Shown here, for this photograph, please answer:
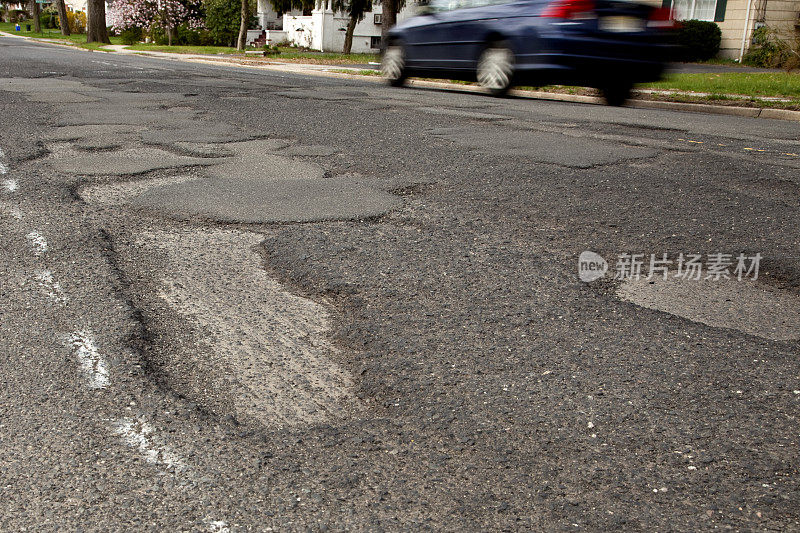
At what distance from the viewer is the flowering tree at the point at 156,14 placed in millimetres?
44312

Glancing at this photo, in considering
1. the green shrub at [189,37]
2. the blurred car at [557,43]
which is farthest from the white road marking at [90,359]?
the green shrub at [189,37]

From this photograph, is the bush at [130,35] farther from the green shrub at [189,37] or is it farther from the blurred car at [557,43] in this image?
the blurred car at [557,43]

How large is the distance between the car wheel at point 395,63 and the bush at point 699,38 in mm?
17698

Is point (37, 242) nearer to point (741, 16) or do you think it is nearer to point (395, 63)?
point (395, 63)

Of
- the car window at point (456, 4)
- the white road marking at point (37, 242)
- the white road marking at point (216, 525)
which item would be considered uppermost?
the car window at point (456, 4)

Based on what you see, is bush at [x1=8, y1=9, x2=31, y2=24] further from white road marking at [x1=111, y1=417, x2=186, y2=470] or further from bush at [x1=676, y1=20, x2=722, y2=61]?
white road marking at [x1=111, y1=417, x2=186, y2=470]

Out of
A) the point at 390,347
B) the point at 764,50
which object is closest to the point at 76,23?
the point at 764,50

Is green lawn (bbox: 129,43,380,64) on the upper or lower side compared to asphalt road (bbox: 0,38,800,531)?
upper

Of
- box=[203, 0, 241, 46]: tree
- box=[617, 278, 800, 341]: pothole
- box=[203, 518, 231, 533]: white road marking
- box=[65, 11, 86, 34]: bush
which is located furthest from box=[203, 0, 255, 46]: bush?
box=[203, 518, 231, 533]: white road marking

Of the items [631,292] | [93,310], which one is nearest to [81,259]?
[93,310]

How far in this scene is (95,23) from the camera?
46.9 m

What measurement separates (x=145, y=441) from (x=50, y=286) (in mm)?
1543

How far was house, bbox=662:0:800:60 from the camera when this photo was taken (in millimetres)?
27797

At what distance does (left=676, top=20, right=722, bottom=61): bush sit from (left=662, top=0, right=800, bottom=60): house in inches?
23.9
